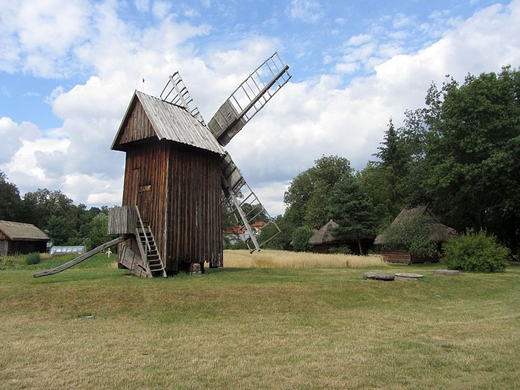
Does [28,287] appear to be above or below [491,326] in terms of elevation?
above

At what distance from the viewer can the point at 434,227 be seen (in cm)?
3359

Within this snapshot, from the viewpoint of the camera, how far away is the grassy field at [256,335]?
19.7ft

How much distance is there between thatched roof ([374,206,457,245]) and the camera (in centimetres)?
3309

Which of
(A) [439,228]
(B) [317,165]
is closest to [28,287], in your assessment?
(A) [439,228]

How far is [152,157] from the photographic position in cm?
1925

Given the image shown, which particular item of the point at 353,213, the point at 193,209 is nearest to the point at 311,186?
the point at 353,213

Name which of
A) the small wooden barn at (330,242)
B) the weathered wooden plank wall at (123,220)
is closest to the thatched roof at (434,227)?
the small wooden barn at (330,242)

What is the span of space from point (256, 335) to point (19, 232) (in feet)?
160

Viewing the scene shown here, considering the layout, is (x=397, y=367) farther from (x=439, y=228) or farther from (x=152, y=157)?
(x=439, y=228)

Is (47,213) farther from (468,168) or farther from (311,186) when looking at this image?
(468,168)

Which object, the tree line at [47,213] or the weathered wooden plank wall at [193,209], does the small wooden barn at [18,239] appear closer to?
the tree line at [47,213]

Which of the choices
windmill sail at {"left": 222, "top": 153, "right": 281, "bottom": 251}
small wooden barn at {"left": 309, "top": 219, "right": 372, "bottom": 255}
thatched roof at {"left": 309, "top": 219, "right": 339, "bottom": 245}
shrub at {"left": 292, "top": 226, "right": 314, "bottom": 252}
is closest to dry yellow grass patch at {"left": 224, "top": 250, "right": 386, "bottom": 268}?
windmill sail at {"left": 222, "top": 153, "right": 281, "bottom": 251}

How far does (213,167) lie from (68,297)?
33.0 ft

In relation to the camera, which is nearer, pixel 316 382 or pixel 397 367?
pixel 316 382
